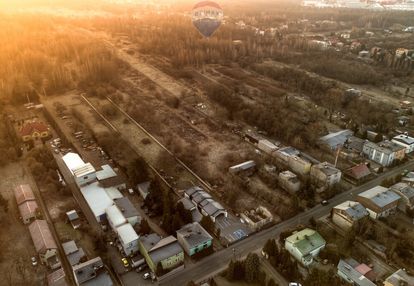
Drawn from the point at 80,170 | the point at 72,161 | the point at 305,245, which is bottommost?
the point at 305,245

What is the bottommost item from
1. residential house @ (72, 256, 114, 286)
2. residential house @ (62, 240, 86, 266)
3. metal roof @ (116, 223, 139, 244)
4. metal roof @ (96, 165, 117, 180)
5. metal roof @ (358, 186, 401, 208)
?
residential house @ (62, 240, 86, 266)

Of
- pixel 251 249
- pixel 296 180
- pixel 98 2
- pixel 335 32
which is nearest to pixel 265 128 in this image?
pixel 296 180

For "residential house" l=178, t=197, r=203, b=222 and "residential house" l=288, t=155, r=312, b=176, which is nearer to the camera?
"residential house" l=178, t=197, r=203, b=222

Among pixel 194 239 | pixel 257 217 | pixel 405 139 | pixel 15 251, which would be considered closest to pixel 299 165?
pixel 257 217

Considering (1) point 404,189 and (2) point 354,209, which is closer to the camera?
(2) point 354,209

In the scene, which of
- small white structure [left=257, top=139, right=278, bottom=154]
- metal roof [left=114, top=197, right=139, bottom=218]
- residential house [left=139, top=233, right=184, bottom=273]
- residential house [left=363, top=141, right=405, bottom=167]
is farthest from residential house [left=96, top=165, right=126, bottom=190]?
residential house [left=363, top=141, right=405, bottom=167]

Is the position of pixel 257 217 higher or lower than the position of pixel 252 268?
lower

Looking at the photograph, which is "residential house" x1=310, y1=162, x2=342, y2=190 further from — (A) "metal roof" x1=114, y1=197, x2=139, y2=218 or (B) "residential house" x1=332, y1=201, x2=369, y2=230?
(A) "metal roof" x1=114, y1=197, x2=139, y2=218

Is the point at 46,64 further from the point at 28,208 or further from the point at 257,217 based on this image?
the point at 257,217
